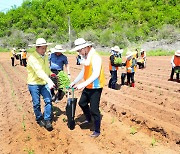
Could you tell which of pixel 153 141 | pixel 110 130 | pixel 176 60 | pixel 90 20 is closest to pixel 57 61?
pixel 110 130

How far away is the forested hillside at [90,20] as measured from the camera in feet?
153

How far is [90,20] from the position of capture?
180ft

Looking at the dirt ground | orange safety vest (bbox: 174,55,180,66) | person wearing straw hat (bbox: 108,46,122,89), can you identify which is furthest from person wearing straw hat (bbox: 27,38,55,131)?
orange safety vest (bbox: 174,55,180,66)

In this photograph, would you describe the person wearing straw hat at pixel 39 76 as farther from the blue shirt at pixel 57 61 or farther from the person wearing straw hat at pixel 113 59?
the person wearing straw hat at pixel 113 59

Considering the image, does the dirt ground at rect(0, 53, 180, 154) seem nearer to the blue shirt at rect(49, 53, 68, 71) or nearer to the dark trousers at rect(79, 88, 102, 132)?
the dark trousers at rect(79, 88, 102, 132)

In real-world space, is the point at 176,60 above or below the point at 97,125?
above

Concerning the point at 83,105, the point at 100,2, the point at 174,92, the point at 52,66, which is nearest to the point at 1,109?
the point at 52,66

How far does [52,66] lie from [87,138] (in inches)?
113

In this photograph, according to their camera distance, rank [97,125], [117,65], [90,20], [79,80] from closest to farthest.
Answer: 1. [97,125]
2. [79,80]
3. [117,65]
4. [90,20]

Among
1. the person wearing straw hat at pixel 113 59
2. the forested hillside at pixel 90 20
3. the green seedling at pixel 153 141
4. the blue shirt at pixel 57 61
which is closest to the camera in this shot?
the green seedling at pixel 153 141

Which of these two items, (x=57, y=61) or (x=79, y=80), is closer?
(x=79, y=80)

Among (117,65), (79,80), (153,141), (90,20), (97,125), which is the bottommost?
(153,141)

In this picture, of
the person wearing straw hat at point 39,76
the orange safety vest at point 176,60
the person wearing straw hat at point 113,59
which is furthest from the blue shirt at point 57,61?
the orange safety vest at point 176,60

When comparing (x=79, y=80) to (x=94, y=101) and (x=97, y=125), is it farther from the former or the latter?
(x=97, y=125)
